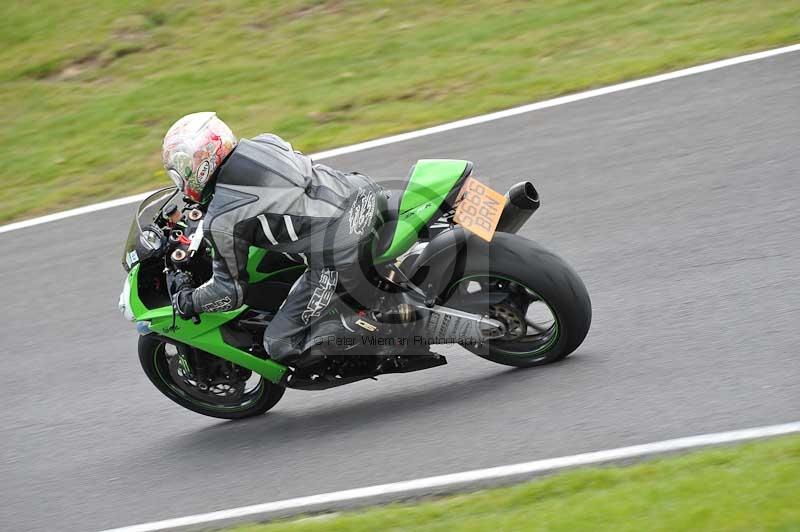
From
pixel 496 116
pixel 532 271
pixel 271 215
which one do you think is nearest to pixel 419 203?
pixel 532 271

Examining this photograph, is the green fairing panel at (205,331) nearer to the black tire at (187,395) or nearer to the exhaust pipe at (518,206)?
the black tire at (187,395)

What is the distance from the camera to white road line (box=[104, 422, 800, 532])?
184 inches

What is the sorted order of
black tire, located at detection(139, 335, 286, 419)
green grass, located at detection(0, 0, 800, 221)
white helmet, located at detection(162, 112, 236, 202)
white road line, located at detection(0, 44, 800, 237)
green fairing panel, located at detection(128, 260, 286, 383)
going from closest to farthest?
white helmet, located at detection(162, 112, 236, 202), green fairing panel, located at detection(128, 260, 286, 383), black tire, located at detection(139, 335, 286, 419), white road line, located at detection(0, 44, 800, 237), green grass, located at detection(0, 0, 800, 221)

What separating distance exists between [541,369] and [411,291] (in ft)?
2.88

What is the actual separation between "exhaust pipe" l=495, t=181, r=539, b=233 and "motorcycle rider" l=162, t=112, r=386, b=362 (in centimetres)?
65

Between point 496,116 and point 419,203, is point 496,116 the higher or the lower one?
the lower one

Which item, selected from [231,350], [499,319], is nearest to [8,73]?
[231,350]

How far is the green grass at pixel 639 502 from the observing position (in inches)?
155

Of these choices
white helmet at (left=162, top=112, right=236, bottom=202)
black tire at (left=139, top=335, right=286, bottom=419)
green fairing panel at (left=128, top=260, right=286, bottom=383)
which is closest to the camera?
white helmet at (left=162, top=112, right=236, bottom=202)

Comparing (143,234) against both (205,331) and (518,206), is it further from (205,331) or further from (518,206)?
(518,206)

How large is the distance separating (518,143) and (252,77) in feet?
12.4

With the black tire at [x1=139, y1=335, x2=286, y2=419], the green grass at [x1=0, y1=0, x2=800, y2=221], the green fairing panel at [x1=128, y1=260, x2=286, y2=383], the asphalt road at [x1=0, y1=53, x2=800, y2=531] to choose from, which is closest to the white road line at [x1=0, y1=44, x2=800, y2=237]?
the green grass at [x1=0, y1=0, x2=800, y2=221]

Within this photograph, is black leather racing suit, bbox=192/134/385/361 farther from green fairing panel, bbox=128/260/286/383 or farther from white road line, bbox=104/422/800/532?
white road line, bbox=104/422/800/532

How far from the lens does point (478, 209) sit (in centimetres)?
→ 512
